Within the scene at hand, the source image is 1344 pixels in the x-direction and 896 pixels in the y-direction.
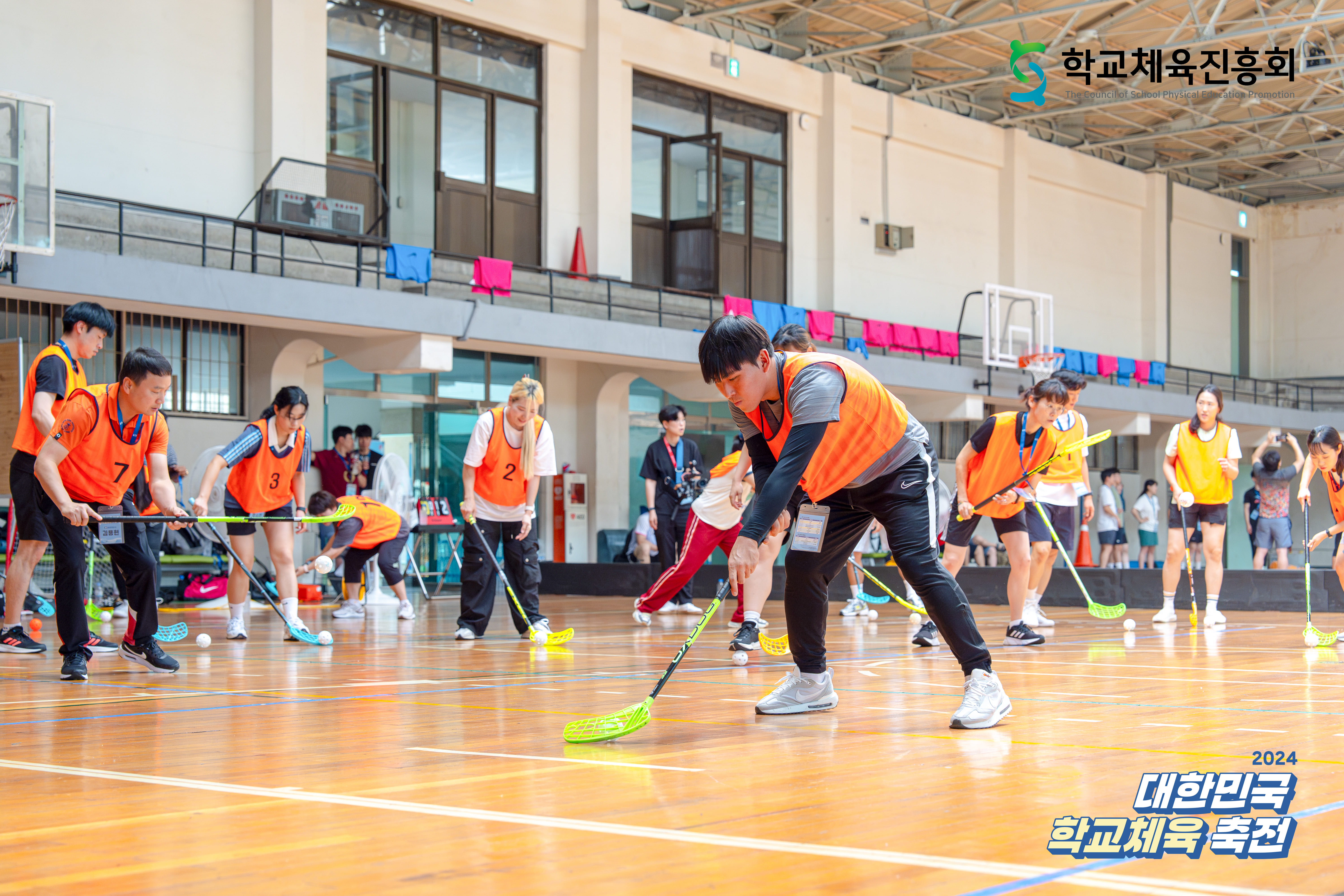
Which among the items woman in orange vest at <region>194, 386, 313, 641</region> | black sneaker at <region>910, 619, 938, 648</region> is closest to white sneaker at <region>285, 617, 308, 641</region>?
woman in orange vest at <region>194, 386, 313, 641</region>

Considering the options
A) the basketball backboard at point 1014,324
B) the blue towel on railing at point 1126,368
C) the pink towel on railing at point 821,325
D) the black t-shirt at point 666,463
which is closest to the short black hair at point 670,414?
the black t-shirt at point 666,463

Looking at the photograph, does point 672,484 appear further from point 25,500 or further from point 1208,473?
point 25,500

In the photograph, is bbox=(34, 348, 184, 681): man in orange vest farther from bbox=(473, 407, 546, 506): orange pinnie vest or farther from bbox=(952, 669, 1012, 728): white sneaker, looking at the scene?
bbox=(952, 669, 1012, 728): white sneaker

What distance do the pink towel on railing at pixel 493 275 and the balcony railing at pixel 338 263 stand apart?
13cm

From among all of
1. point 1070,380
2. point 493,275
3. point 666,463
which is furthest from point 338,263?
point 1070,380

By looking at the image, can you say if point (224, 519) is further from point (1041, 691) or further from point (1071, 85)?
point (1071, 85)

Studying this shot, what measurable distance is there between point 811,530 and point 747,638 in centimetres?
271

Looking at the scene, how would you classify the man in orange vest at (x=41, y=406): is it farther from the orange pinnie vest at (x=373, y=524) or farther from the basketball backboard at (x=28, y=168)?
the basketball backboard at (x=28, y=168)

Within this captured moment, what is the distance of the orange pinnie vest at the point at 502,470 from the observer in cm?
782

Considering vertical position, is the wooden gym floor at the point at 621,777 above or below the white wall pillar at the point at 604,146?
below

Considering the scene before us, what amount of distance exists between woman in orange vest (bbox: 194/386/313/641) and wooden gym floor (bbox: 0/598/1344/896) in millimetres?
1856

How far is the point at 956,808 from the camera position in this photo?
280 cm

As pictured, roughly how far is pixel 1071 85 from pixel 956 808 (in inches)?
887

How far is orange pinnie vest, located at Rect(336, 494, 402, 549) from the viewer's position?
1094 cm
